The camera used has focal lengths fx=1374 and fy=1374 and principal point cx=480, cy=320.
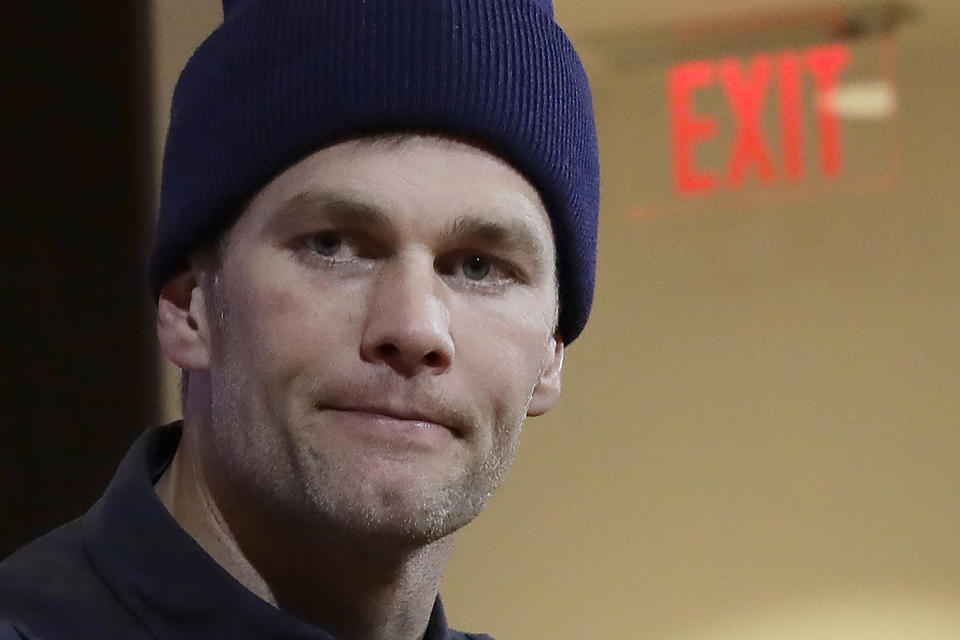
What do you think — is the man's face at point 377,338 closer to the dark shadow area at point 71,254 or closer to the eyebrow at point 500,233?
the eyebrow at point 500,233

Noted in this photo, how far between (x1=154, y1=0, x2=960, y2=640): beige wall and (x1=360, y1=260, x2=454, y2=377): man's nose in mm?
1496

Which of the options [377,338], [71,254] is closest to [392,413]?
[377,338]

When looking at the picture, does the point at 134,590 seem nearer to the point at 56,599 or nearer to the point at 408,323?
the point at 56,599

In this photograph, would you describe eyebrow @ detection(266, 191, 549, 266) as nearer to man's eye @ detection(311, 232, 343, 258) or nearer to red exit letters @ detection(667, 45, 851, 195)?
man's eye @ detection(311, 232, 343, 258)

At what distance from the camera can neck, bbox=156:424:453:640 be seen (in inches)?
42.7

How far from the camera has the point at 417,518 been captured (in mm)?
1018

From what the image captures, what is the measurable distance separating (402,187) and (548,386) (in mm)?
297

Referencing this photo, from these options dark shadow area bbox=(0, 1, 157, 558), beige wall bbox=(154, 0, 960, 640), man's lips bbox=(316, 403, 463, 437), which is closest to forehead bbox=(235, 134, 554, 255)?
man's lips bbox=(316, 403, 463, 437)

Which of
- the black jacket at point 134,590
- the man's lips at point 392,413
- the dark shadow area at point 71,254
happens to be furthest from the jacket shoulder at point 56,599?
the dark shadow area at point 71,254

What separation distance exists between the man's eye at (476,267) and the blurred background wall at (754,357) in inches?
56.7

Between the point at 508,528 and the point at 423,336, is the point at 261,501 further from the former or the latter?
the point at 508,528

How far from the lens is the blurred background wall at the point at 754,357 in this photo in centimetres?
237

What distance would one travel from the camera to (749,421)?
2443 mm

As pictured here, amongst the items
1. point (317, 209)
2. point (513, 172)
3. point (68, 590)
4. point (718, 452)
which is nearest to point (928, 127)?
point (718, 452)
